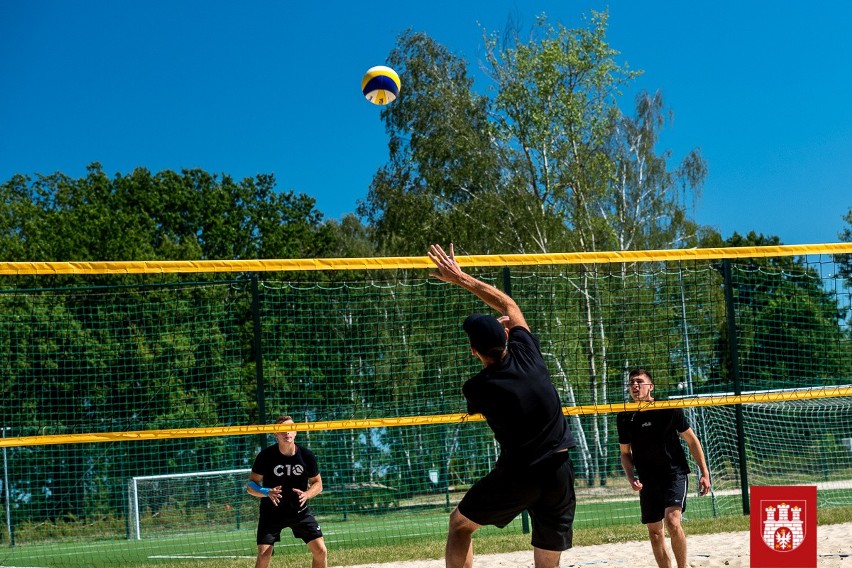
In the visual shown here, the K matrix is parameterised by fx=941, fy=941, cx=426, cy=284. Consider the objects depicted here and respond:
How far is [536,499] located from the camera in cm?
520

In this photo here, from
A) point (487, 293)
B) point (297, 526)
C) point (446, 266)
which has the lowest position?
point (297, 526)

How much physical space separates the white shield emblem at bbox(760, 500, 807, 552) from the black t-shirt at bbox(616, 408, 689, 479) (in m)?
1.62

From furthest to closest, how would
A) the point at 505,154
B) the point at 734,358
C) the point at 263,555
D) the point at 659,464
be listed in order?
1. the point at 505,154
2. the point at 734,358
3. the point at 263,555
4. the point at 659,464

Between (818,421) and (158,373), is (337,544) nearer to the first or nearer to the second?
(158,373)

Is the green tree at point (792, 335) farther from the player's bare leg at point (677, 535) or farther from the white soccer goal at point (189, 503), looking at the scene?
the white soccer goal at point (189, 503)

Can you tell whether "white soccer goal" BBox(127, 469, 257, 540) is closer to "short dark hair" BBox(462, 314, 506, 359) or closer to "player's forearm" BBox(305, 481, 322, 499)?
"player's forearm" BBox(305, 481, 322, 499)

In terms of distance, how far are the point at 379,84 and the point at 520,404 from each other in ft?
20.0

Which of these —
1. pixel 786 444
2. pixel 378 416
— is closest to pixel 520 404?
pixel 378 416

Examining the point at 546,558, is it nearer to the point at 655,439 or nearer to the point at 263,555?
the point at 655,439

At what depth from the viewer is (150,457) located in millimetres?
19906

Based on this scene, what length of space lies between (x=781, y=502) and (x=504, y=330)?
2.20 meters

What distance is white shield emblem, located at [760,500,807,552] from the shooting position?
5.79 meters

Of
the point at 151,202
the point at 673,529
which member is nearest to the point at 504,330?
the point at 673,529

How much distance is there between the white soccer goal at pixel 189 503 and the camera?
55.2 ft
